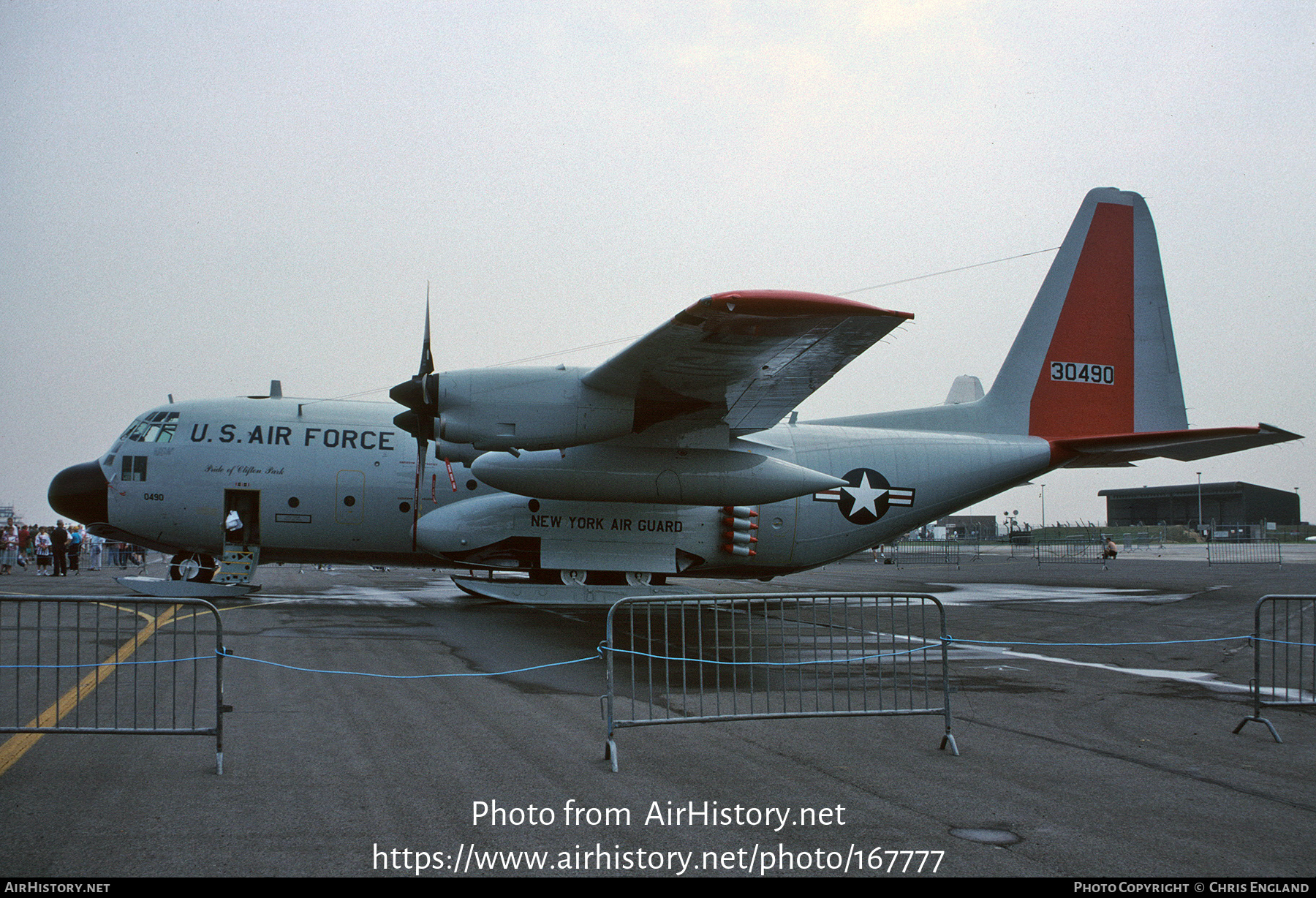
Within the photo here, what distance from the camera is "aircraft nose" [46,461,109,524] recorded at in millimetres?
15719

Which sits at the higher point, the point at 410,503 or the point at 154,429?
the point at 154,429

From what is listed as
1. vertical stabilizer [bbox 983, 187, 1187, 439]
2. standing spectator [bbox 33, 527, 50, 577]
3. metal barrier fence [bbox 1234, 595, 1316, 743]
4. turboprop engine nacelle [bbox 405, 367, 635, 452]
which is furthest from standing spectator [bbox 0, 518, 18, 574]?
metal barrier fence [bbox 1234, 595, 1316, 743]

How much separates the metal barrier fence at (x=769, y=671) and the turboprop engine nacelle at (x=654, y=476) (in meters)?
2.13

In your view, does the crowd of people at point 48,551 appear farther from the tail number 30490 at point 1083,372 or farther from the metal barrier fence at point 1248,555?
the metal barrier fence at point 1248,555

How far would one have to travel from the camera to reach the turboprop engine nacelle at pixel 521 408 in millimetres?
12102

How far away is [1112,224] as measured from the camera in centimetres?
1783

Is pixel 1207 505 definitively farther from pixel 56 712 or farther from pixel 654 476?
pixel 56 712

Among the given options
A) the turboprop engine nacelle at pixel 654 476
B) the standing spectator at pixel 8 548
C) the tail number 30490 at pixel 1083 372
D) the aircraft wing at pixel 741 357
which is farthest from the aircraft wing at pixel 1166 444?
the standing spectator at pixel 8 548

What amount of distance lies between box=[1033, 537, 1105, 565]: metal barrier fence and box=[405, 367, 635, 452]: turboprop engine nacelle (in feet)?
108

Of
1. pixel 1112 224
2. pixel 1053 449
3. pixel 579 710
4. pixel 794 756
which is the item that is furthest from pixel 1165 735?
pixel 1112 224

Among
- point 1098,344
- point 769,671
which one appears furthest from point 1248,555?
point 769,671

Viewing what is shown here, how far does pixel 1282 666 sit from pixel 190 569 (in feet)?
58.3

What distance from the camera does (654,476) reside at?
1372cm

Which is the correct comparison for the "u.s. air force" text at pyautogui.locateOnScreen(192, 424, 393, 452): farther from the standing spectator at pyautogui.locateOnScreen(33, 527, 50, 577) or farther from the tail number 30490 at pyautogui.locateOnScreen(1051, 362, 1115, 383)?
the standing spectator at pyautogui.locateOnScreen(33, 527, 50, 577)
